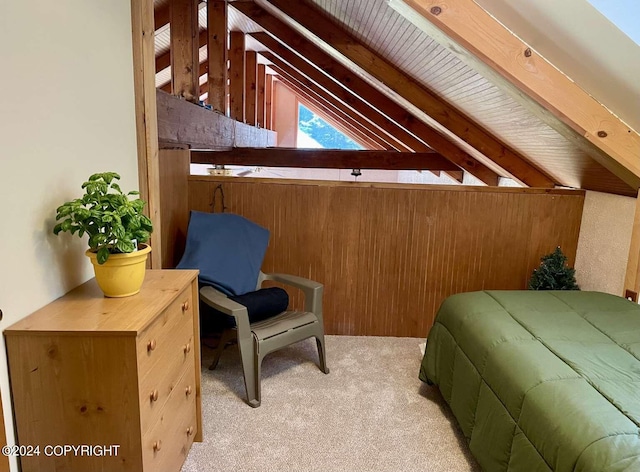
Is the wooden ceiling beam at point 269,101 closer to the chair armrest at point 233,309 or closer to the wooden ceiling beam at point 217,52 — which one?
the wooden ceiling beam at point 217,52

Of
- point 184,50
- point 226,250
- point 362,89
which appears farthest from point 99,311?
point 362,89

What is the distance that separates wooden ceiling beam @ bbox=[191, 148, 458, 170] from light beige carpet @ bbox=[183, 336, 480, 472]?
2.46 meters

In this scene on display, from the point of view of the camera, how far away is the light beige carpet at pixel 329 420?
176 centimetres

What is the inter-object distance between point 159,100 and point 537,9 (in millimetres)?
1593

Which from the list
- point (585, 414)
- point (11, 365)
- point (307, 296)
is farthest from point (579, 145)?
point (11, 365)

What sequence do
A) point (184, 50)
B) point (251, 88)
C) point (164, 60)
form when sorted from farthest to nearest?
1. point (251, 88)
2. point (164, 60)
3. point (184, 50)

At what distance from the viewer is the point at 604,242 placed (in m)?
2.56

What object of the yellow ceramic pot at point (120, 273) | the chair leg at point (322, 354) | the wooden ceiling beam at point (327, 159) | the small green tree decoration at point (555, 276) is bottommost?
the chair leg at point (322, 354)

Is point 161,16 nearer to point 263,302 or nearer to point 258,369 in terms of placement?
point 263,302

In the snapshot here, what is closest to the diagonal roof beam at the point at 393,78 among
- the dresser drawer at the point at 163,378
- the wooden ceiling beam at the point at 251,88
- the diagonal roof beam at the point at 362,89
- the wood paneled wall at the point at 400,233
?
the wood paneled wall at the point at 400,233

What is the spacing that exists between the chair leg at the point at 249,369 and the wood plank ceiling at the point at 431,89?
1.63 meters

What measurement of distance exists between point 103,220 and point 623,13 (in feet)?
5.70

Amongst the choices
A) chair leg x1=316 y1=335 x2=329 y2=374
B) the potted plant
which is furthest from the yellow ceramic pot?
chair leg x1=316 y1=335 x2=329 y2=374

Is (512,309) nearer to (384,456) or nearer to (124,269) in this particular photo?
(384,456)
